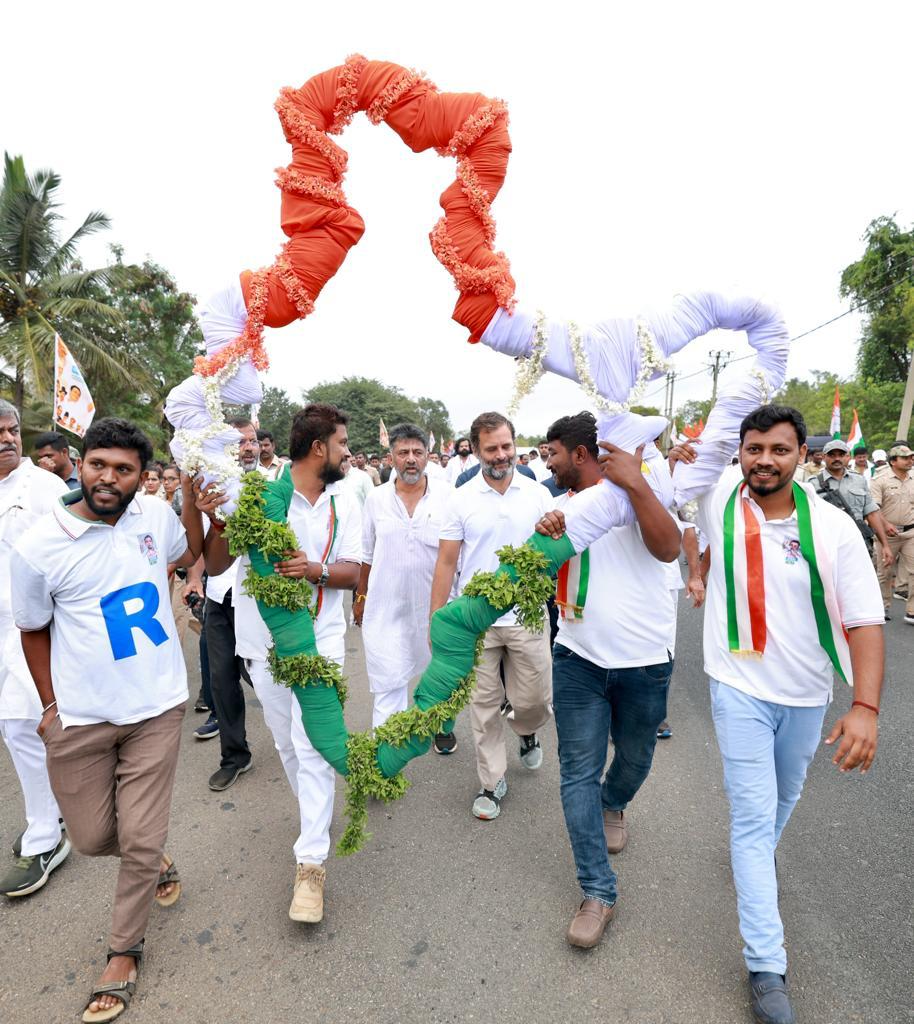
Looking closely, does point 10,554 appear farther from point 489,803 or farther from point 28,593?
point 489,803

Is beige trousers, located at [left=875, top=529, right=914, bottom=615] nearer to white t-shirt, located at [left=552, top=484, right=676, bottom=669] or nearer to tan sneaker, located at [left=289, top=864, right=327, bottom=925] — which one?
white t-shirt, located at [left=552, top=484, right=676, bottom=669]

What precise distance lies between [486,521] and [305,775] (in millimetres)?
1678

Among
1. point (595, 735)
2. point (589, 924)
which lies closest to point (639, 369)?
point (595, 735)

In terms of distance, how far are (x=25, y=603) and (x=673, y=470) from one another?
2839mm

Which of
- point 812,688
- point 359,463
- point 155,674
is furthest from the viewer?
point 359,463

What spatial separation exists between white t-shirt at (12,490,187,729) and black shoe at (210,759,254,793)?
1.55 meters

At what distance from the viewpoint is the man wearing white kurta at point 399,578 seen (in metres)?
4.00

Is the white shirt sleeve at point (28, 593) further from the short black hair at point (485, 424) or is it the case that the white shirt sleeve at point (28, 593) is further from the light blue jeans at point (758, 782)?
the light blue jeans at point (758, 782)

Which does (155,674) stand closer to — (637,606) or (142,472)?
(142,472)

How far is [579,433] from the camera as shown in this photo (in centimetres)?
304

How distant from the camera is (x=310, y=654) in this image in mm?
2914

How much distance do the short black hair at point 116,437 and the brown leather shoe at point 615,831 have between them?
2.91 metres

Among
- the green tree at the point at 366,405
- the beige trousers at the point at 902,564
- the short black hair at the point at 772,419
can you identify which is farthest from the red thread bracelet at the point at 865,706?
the green tree at the point at 366,405

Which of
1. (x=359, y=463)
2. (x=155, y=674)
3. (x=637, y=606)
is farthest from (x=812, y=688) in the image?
(x=359, y=463)
